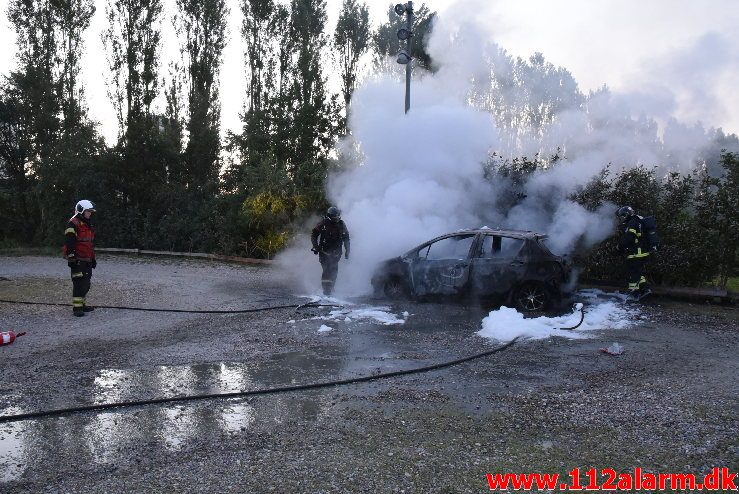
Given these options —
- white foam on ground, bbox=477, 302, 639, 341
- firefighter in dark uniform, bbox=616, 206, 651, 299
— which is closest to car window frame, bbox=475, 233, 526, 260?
white foam on ground, bbox=477, 302, 639, 341

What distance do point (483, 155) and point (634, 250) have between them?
12.7ft

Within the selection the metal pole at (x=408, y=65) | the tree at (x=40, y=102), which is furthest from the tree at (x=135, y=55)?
the metal pole at (x=408, y=65)

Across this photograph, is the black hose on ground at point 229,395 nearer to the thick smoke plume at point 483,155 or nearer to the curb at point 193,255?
the thick smoke plume at point 483,155

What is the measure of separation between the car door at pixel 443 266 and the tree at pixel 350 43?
17.3 metres

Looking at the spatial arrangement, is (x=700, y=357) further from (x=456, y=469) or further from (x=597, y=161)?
(x=597, y=161)

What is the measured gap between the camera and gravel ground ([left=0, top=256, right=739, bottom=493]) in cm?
378

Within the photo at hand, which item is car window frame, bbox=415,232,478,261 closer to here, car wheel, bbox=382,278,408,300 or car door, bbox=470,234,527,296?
car door, bbox=470,234,527,296

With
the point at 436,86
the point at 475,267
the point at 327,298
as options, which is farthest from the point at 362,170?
the point at 475,267

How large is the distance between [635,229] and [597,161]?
216 centimetres

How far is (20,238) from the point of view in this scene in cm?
2423

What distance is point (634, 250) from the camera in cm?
1038

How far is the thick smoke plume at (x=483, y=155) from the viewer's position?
11398 millimetres

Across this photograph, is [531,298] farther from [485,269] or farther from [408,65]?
[408,65]

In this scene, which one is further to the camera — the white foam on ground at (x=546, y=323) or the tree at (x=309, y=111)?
the tree at (x=309, y=111)
